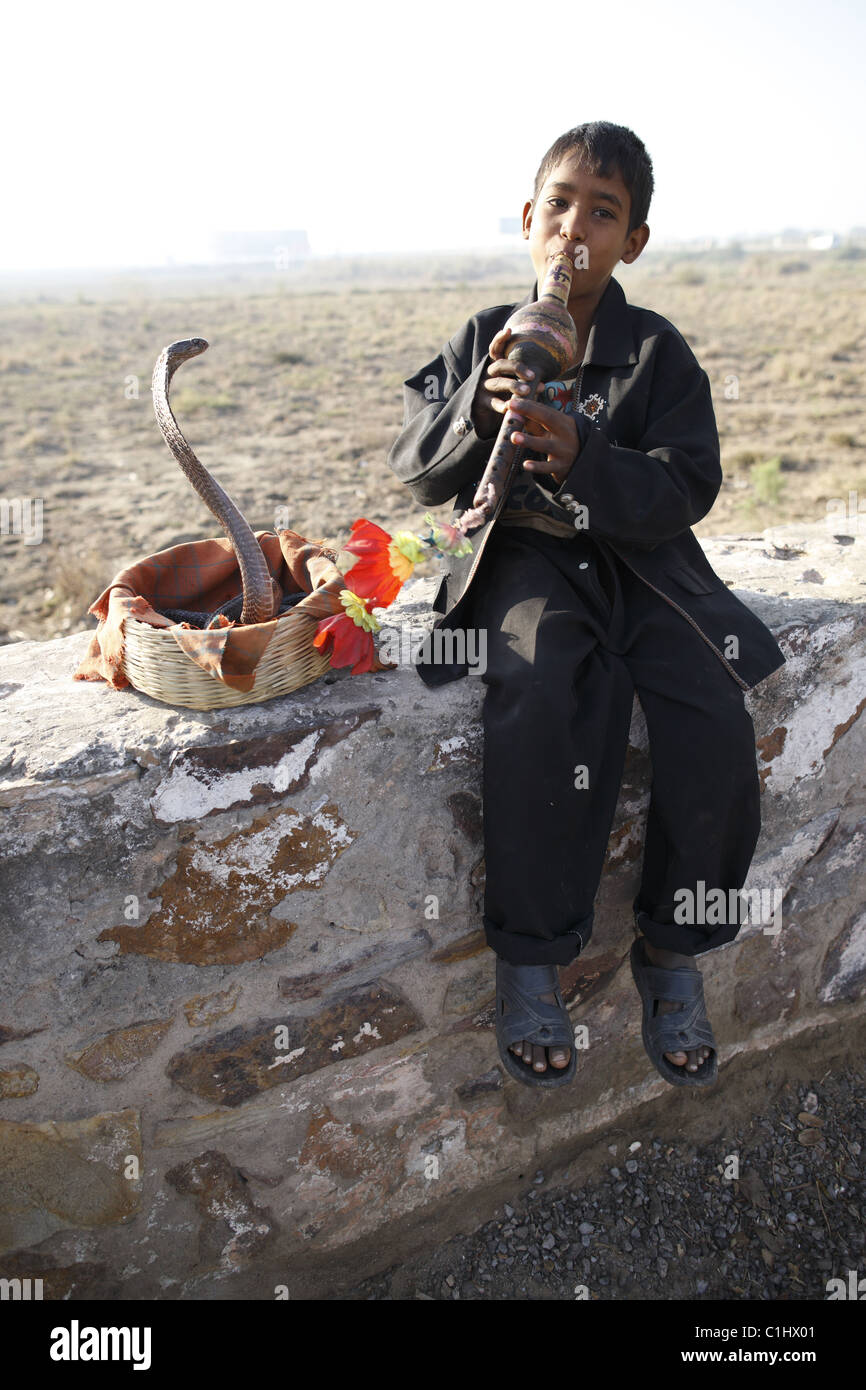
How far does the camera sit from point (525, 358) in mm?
1630

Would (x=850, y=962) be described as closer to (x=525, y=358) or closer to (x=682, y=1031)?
(x=682, y=1031)

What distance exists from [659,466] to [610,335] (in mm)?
383

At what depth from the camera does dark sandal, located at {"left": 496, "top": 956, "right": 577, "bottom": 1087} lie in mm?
1698

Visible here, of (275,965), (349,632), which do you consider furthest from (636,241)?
(275,965)

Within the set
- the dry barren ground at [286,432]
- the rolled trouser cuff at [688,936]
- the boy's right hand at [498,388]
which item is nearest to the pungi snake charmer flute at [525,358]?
the boy's right hand at [498,388]

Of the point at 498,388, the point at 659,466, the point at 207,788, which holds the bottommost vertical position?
the point at 207,788

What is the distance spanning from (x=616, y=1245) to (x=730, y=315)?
1951 cm

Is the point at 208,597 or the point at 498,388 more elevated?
the point at 498,388

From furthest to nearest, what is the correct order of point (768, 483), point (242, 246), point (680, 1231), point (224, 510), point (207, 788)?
point (242, 246) → point (768, 483) → point (680, 1231) → point (224, 510) → point (207, 788)

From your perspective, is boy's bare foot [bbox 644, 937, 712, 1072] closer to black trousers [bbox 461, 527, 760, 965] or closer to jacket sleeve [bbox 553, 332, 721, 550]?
black trousers [bbox 461, 527, 760, 965]

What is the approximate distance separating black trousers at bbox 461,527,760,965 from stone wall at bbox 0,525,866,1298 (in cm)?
11

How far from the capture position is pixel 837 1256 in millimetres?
2055

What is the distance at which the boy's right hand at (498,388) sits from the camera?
1625mm

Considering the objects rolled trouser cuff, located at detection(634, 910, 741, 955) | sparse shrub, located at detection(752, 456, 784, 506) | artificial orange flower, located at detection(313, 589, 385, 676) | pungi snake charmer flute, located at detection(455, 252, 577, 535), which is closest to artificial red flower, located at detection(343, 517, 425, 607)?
artificial orange flower, located at detection(313, 589, 385, 676)
